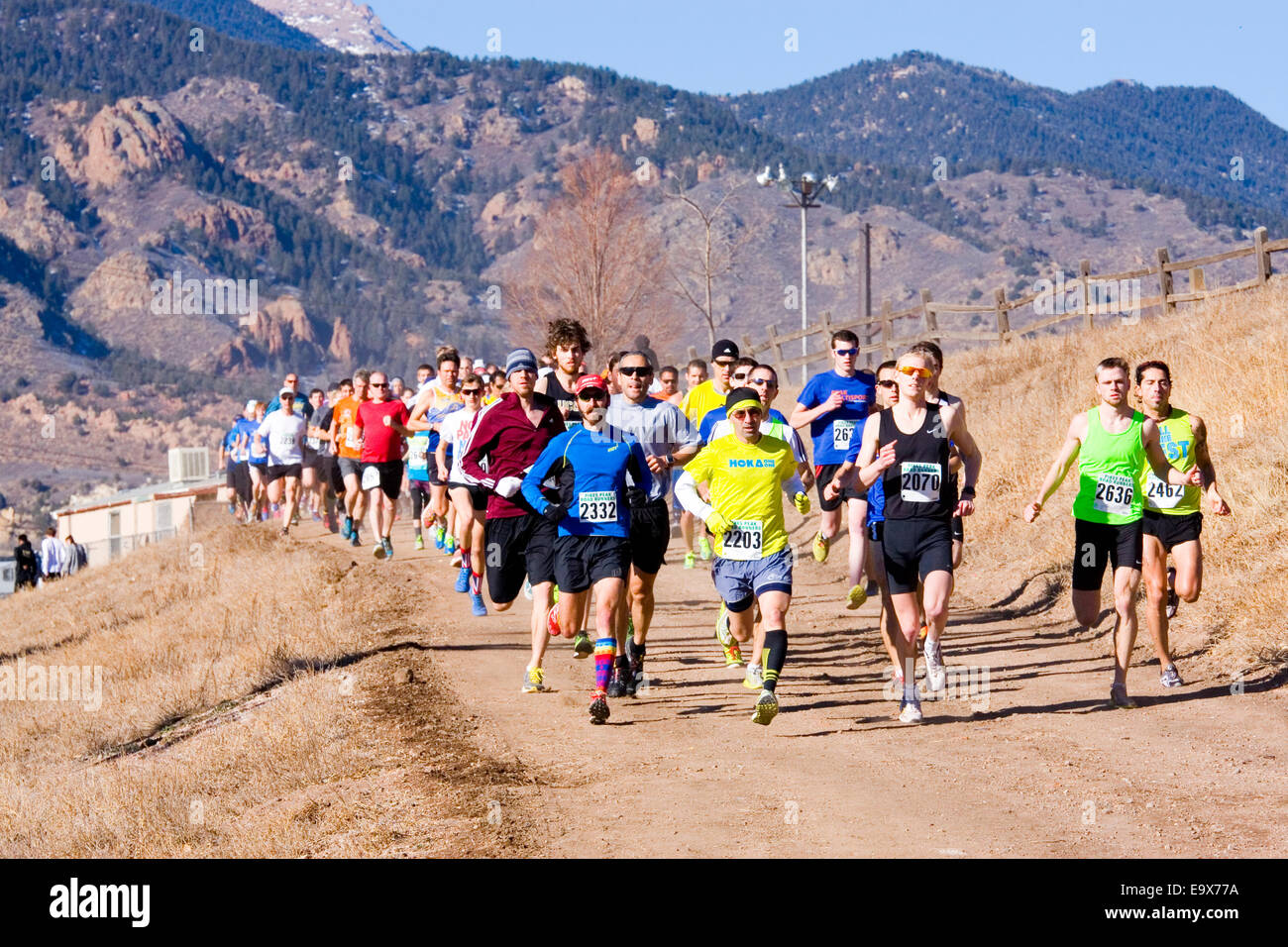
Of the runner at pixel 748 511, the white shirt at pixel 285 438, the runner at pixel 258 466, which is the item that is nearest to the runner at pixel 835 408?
the runner at pixel 748 511

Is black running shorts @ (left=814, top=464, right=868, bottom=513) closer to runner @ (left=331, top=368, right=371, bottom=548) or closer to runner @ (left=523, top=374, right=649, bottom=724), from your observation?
runner @ (left=523, top=374, right=649, bottom=724)

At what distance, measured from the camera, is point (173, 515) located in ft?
182

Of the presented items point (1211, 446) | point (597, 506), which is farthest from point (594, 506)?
point (1211, 446)

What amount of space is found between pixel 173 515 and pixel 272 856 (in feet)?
164

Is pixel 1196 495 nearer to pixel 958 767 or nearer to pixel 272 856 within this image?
pixel 958 767

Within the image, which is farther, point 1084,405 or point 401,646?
point 1084,405

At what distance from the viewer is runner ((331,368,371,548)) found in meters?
19.1

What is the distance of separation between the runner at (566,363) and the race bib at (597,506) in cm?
90

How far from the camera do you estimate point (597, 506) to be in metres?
9.93

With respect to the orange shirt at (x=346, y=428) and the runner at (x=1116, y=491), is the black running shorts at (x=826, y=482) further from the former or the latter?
the orange shirt at (x=346, y=428)

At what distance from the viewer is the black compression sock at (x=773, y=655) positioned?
933 cm

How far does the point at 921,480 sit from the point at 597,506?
2.04m

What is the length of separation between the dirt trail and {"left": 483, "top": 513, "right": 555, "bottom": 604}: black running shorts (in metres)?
0.82
